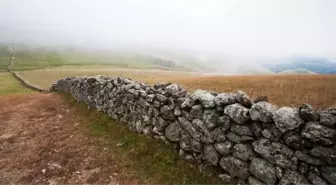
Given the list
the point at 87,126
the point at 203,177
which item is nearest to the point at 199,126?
the point at 203,177

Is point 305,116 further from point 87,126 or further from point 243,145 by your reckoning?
point 87,126

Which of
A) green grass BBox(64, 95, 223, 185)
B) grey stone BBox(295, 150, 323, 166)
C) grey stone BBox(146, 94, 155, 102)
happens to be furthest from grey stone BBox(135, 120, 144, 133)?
grey stone BBox(295, 150, 323, 166)

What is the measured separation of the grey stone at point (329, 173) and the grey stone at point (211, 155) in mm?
3253

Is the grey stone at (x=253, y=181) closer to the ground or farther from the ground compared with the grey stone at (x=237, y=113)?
closer to the ground

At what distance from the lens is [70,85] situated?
28453 millimetres

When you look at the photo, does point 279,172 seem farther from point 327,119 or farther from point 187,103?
point 187,103

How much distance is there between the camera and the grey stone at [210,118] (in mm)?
9477

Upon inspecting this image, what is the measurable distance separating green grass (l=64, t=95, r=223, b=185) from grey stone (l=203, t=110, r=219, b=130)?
5.42 feet

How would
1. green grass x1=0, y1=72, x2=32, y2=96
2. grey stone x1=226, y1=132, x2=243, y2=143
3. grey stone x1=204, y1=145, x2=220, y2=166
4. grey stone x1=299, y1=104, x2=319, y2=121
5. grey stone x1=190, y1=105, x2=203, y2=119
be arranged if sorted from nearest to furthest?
grey stone x1=299, y1=104, x2=319, y2=121 < grey stone x1=226, y1=132, x2=243, y2=143 < grey stone x1=204, y1=145, x2=220, y2=166 < grey stone x1=190, y1=105, x2=203, y2=119 < green grass x1=0, y1=72, x2=32, y2=96

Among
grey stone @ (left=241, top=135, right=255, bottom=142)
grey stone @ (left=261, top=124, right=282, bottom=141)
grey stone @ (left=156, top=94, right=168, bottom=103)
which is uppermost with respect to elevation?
grey stone @ (left=156, top=94, right=168, bottom=103)

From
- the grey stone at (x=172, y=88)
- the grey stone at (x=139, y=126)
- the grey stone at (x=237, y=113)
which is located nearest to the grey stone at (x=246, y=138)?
the grey stone at (x=237, y=113)

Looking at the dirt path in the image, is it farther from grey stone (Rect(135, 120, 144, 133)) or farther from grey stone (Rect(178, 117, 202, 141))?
grey stone (Rect(178, 117, 202, 141))

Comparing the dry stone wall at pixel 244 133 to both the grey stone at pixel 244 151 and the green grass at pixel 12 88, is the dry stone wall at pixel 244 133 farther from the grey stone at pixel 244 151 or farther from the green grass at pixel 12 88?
the green grass at pixel 12 88

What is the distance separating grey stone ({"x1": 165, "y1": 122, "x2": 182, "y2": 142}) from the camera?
11.2 m
